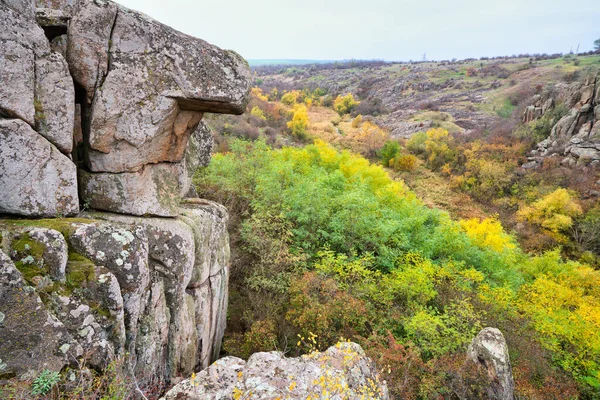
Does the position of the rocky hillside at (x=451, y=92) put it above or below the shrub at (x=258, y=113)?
above

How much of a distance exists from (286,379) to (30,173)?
17.3 feet

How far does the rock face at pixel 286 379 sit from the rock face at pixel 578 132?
120 ft

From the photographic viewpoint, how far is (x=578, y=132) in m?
33.2

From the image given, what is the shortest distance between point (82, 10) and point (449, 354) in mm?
11301

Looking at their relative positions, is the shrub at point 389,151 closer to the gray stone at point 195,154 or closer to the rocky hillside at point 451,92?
the rocky hillside at point 451,92

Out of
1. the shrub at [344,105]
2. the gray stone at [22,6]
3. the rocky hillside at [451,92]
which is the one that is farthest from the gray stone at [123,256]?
the shrub at [344,105]

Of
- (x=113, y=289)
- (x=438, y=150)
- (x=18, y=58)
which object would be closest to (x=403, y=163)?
(x=438, y=150)

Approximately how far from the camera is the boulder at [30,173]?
15.6ft

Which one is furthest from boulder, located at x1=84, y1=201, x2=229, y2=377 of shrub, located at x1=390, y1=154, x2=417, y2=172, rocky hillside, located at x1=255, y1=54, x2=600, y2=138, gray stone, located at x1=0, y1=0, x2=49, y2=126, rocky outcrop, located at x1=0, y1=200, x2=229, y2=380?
rocky hillside, located at x1=255, y1=54, x2=600, y2=138

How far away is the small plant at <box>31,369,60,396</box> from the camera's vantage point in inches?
149

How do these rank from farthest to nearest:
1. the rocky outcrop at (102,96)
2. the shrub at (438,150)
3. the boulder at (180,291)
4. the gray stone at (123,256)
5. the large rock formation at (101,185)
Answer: the shrub at (438,150) < the boulder at (180,291) < the gray stone at (123,256) < the rocky outcrop at (102,96) < the large rock formation at (101,185)

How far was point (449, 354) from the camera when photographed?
850 centimetres

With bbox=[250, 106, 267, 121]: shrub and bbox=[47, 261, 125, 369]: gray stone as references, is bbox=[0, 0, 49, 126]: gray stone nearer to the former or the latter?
bbox=[47, 261, 125, 369]: gray stone

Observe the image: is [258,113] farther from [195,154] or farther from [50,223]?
[50,223]
